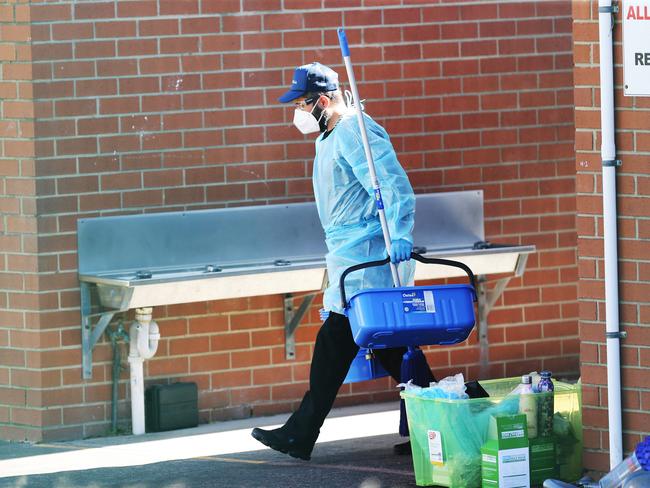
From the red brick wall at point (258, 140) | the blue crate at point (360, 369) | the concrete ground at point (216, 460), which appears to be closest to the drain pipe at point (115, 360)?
the red brick wall at point (258, 140)

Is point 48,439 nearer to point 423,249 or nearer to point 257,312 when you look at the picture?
point 257,312

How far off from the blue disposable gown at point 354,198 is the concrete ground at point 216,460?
89 cm

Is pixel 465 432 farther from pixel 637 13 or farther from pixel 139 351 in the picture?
pixel 139 351

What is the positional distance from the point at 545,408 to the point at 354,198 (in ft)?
4.85

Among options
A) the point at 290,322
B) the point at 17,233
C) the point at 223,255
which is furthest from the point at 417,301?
the point at 17,233

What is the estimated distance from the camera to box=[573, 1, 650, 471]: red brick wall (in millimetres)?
6641

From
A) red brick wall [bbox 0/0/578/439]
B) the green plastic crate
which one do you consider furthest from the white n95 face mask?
the green plastic crate

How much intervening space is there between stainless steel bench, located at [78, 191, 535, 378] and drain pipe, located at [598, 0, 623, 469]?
1.96 meters

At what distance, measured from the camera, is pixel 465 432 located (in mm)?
6789

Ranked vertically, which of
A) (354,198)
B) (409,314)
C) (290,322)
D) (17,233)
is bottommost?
(290,322)

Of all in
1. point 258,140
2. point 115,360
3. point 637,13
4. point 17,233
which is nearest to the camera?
point 637,13

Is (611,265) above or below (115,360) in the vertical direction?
above

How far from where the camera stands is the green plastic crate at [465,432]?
6.79m

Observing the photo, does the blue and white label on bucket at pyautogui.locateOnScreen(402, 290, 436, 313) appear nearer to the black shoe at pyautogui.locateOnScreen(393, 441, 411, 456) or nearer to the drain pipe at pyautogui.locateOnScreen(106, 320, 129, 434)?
the black shoe at pyautogui.locateOnScreen(393, 441, 411, 456)
